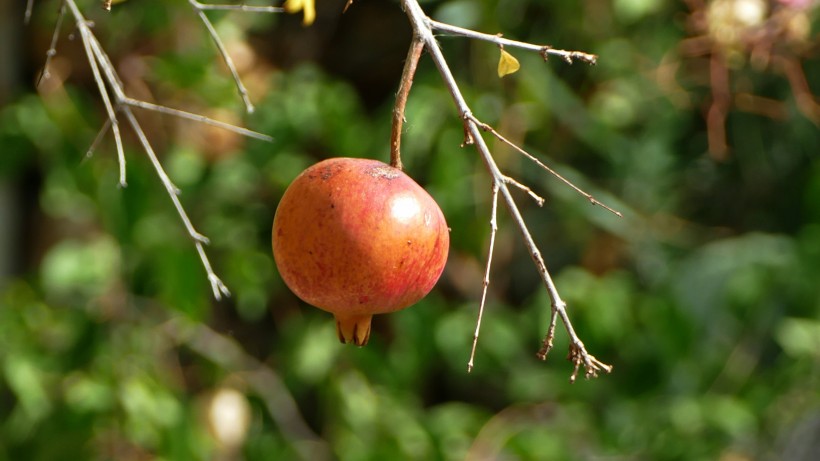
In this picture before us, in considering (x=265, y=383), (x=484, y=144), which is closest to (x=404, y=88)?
(x=484, y=144)

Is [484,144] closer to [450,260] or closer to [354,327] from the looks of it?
[354,327]

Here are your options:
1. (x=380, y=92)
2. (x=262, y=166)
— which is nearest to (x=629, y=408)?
(x=262, y=166)

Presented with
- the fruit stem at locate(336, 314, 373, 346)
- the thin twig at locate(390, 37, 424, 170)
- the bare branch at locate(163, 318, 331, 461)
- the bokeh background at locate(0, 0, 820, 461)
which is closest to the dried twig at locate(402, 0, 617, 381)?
the thin twig at locate(390, 37, 424, 170)

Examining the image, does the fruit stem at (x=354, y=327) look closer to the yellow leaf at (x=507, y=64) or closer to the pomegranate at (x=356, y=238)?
the pomegranate at (x=356, y=238)

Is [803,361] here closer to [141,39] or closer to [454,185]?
[454,185]

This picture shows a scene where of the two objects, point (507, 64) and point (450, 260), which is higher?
point (507, 64)

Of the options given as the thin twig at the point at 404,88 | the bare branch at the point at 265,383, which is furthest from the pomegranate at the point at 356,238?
the bare branch at the point at 265,383

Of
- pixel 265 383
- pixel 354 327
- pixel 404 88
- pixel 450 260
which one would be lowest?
pixel 265 383

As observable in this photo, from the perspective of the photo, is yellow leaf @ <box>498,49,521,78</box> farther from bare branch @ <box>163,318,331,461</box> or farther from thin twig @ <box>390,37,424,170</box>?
bare branch @ <box>163,318,331,461</box>
